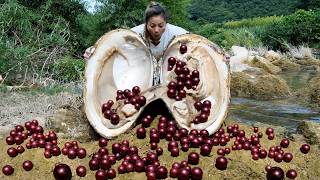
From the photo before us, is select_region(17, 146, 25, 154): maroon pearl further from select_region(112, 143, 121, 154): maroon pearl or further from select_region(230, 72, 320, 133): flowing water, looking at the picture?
select_region(230, 72, 320, 133): flowing water

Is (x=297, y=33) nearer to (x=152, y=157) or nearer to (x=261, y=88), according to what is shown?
(x=261, y=88)

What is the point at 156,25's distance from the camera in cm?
495

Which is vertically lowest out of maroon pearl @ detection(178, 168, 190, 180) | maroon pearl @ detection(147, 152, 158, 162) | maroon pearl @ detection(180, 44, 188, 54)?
maroon pearl @ detection(178, 168, 190, 180)

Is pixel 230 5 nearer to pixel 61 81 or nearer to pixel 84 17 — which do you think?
pixel 84 17

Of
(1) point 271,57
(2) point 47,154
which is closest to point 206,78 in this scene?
(2) point 47,154

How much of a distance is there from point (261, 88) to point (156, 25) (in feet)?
13.9

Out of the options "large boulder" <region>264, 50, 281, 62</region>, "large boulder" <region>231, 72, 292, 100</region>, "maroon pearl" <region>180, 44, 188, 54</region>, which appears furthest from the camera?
"large boulder" <region>264, 50, 281, 62</region>

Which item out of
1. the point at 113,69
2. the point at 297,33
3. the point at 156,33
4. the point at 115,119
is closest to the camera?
the point at 115,119

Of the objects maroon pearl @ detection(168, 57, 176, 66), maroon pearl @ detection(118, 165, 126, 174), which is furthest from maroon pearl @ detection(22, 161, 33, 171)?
maroon pearl @ detection(168, 57, 176, 66)

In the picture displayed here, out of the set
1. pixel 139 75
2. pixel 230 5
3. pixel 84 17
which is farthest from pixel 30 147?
pixel 230 5

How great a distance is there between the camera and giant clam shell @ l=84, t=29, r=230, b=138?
4.39 meters

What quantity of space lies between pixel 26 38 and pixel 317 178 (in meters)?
6.59

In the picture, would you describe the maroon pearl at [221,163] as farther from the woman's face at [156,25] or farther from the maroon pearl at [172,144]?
the woman's face at [156,25]

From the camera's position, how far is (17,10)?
9047 millimetres
